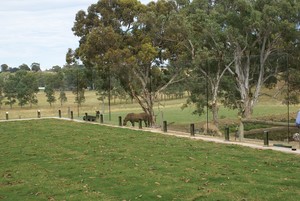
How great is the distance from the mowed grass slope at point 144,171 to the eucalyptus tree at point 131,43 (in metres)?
10.9

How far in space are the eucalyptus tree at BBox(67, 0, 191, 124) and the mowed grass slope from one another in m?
10.9

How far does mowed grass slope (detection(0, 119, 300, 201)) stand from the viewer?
8.02 meters

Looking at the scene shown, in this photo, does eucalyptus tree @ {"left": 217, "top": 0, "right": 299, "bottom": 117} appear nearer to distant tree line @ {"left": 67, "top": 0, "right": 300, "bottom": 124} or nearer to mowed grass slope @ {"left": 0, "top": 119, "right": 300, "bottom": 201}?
distant tree line @ {"left": 67, "top": 0, "right": 300, "bottom": 124}

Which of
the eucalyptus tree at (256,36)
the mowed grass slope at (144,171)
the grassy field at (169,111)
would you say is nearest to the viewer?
the mowed grass slope at (144,171)

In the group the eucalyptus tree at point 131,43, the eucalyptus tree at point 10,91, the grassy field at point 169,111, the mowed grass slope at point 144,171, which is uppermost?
the eucalyptus tree at point 131,43

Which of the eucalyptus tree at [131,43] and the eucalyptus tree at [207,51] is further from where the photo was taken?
the eucalyptus tree at [131,43]

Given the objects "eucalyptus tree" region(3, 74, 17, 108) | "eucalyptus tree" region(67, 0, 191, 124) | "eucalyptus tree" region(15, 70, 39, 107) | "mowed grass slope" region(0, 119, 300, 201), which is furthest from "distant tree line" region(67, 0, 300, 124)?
"eucalyptus tree" region(3, 74, 17, 108)

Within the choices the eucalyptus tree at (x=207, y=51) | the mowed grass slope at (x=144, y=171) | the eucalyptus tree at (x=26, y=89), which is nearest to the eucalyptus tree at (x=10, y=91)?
the eucalyptus tree at (x=26, y=89)

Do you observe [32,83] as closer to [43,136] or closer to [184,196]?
[43,136]

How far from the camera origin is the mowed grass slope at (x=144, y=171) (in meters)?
8.02

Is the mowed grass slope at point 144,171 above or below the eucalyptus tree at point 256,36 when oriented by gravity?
below

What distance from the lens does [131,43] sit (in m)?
27.3

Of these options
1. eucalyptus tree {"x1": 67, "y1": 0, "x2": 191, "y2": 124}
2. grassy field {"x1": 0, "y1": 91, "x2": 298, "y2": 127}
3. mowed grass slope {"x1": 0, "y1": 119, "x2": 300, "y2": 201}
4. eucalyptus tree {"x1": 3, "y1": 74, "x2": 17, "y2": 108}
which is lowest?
grassy field {"x1": 0, "y1": 91, "x2": 298, "y2": 127}

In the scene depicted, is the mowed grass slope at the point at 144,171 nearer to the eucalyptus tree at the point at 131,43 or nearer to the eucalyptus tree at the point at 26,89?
the eucalyptus tree at the point at 131,43
